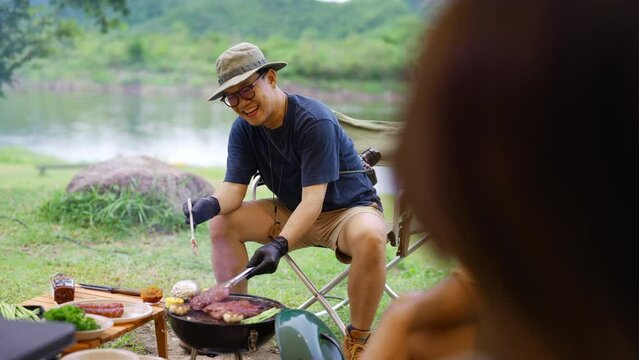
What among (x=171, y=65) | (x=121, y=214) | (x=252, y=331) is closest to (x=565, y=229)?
(x=252, y=331)

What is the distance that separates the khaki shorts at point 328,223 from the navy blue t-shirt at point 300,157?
4 cm

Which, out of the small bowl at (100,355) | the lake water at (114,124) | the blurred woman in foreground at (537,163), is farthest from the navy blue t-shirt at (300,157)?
the lake water at (114,124)

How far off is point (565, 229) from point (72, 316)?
2106mm

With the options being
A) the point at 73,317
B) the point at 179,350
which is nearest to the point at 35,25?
the point at 179,350

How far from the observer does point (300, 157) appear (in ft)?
10.7

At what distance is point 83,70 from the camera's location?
42.9ft

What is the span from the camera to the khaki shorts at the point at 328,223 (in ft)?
10.6

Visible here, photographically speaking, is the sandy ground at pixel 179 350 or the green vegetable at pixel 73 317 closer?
the green vegetable at pixel 73 317

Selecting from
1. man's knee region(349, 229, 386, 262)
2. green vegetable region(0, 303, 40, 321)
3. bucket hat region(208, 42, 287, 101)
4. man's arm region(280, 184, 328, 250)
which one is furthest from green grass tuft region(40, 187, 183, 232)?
green vegetable region(0, 303, 40, 321)

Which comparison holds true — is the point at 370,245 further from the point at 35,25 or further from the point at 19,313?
the point at 35,25

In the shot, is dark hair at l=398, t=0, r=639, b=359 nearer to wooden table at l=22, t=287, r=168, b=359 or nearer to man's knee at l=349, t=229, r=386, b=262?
wooden table at l=22, t=287, r=168, b=359

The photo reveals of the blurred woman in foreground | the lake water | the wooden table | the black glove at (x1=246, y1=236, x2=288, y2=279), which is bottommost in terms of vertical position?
the lake water

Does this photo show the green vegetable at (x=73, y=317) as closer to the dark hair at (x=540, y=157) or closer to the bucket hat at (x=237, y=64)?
the bucket hat at (x=237, y=64)

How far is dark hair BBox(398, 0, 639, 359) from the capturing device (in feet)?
1.14
